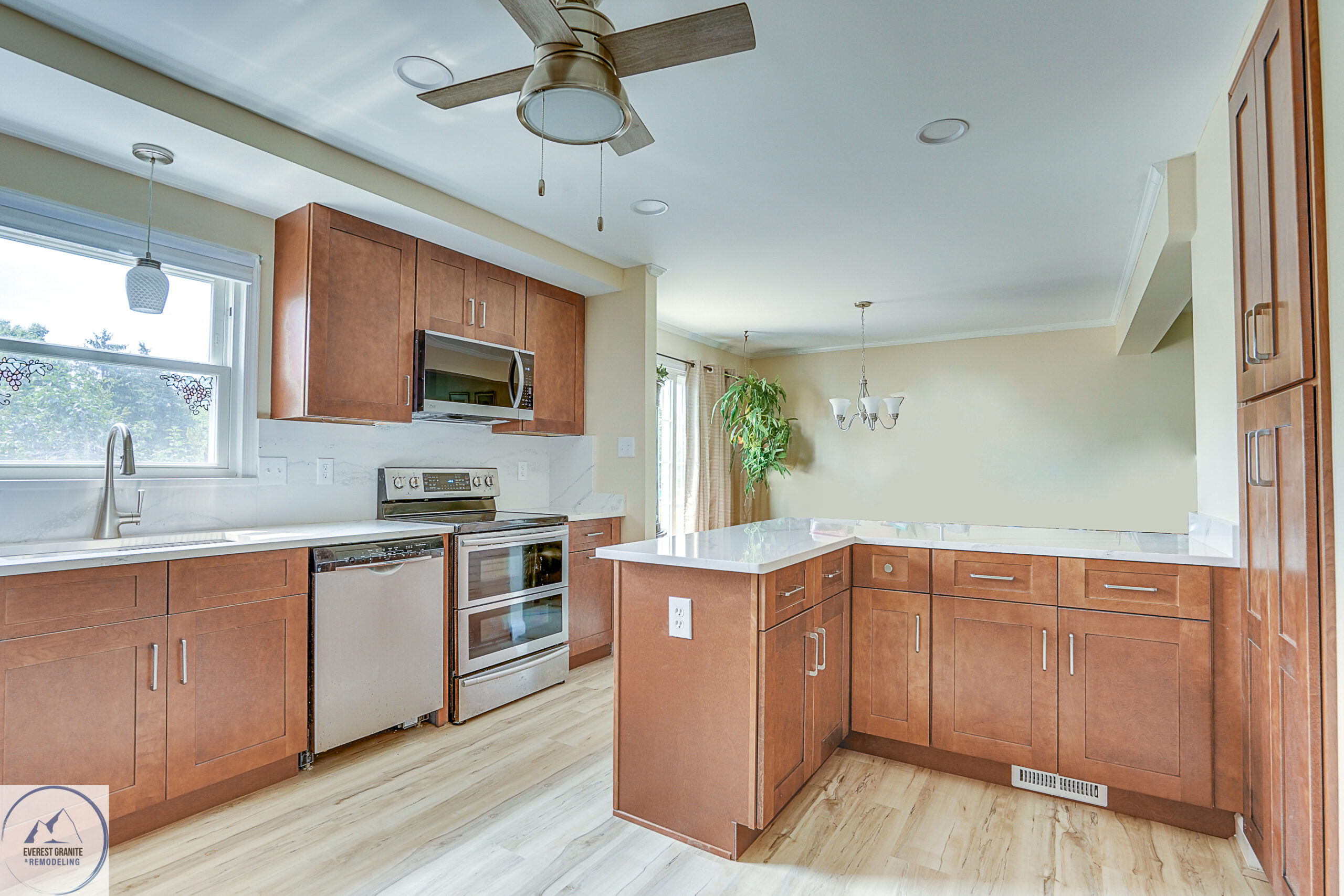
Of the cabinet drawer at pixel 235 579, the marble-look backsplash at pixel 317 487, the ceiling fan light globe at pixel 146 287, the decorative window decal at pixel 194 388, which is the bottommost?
the cabinet drawer at pixel 235 579

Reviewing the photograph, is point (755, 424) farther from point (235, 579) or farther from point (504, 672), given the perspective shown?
point (235, 579)

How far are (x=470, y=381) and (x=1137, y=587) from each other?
2.93 m

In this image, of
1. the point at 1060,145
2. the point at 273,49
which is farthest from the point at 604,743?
the point at 1060,145

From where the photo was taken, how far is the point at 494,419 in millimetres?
3541

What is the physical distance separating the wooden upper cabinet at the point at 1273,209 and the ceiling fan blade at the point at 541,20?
1.59 m

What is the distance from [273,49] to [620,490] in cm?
267

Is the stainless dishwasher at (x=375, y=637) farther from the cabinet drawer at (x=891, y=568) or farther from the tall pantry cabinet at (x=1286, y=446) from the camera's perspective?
the tall pantry cabinet at (x=1286, y=446)

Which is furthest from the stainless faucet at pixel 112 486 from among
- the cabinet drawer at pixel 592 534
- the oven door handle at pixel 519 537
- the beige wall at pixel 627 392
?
the beige wall at pixel 627 392

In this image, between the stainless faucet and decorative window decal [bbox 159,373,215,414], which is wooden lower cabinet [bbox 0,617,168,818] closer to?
the stainless faucet

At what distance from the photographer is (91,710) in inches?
75.7

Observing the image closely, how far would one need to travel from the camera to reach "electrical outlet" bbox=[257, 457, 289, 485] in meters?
2.88

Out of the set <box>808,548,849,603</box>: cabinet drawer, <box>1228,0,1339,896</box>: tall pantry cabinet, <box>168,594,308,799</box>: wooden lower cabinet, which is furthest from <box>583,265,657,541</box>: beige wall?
<box>1228,0,1339,896</box>: tall pantry cabinet

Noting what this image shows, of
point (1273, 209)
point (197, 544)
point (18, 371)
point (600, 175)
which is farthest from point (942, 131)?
point (18, 371)

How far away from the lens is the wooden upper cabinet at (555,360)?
385 centimetres
